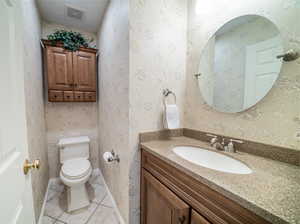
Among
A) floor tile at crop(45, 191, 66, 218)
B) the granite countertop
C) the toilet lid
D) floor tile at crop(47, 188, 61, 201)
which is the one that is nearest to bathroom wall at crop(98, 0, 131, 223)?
the toilet lid

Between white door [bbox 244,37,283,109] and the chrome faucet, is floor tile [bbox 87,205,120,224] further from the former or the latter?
white door [bbox 244,37,283,109]

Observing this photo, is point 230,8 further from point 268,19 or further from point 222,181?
point 222,181

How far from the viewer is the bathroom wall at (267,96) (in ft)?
2.28

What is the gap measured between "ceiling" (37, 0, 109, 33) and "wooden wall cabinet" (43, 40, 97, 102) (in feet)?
1.24

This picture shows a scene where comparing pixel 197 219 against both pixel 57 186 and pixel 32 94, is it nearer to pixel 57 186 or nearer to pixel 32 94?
pixel 32 94

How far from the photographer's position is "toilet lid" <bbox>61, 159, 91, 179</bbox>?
146cm

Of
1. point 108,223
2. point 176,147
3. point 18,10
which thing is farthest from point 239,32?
point 108,223

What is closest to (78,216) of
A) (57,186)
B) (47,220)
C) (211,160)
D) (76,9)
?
(47,220)

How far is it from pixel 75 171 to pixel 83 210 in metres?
0.45

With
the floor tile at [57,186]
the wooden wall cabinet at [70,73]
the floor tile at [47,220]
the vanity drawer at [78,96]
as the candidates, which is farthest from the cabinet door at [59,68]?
the floor tile at [47,220]

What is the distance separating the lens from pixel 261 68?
82 cm

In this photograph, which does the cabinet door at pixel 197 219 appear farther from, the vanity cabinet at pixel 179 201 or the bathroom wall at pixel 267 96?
the bathroom wall at pixel 267 96

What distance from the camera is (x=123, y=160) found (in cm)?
120

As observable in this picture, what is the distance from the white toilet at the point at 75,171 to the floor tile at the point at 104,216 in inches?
7.4
